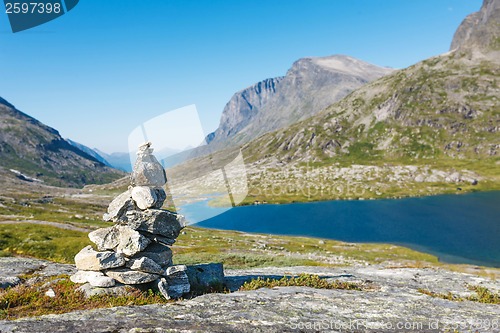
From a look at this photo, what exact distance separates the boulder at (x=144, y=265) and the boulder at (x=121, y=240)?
19.2 inches

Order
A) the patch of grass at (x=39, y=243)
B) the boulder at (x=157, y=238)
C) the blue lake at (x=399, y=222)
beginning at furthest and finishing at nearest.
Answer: the blue lake at (x=399, y=222) → the patch of grass at (x=39, y=243) → the boulder at (x=157, y=238)

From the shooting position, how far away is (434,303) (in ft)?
58.9

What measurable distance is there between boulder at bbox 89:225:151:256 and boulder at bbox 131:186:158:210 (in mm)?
1435

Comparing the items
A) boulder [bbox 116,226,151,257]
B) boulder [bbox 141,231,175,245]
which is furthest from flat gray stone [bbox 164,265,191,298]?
boulder [bbox 116,226,151,257]

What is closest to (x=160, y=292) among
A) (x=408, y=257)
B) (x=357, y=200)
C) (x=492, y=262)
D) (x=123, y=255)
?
(x=123, y=255)

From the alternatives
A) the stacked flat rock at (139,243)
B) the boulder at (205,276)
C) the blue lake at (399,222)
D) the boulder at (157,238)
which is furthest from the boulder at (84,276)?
the blue lake at (399,222)

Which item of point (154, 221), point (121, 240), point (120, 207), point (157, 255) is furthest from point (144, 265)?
point (120, 207)

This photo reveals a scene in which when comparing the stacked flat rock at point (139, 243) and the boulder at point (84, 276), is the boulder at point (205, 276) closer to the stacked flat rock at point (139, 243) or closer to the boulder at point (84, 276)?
the stacked flat rock at point (139, 243)

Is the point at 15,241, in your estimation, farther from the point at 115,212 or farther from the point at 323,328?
the point at 323,328

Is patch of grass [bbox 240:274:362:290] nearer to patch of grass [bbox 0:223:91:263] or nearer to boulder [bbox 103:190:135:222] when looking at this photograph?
boulder [bbox 103:190:135:222]

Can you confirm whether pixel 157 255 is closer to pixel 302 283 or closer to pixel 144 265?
pixel 144 265

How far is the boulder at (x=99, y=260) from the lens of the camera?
15.7 meters

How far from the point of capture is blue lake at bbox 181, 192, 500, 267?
8725cm

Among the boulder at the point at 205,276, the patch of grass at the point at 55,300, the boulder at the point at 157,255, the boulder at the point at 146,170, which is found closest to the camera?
the patch of grass at the point at 55,300
